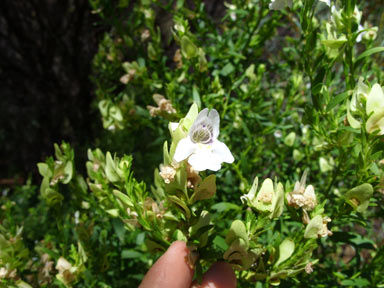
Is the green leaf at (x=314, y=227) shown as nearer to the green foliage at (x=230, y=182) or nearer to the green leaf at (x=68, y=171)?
the green foliage at (x=230, y=182)

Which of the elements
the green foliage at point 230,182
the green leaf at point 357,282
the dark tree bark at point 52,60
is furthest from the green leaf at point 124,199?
the dark tree bark at point 52,60

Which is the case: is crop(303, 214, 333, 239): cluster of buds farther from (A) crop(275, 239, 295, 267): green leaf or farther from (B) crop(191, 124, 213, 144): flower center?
(B) crop(191, 124, 213, 144): flower center

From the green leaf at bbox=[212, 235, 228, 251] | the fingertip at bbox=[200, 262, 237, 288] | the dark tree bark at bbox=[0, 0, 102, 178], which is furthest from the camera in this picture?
the dark tree bark at bbox=[0, 0, 102, 178]

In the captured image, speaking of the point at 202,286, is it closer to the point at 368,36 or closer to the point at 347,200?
the point at 347,200

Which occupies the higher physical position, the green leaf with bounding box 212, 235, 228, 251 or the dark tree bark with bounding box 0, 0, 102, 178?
the dark tree bark with bounding box 0, 0, 102, 178

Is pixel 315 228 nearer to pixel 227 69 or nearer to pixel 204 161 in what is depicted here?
pixel 204 161

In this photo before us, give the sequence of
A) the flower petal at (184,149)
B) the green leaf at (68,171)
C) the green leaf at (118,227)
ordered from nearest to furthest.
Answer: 1. the flower petal at (184,149)
2. the green leaf at (68,171)
3. the green leaf at (118,227)

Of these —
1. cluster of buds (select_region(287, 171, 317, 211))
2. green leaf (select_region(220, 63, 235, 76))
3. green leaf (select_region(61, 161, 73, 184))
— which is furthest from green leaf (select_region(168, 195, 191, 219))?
green leaf (select_region(220, 63, 235, 76))
